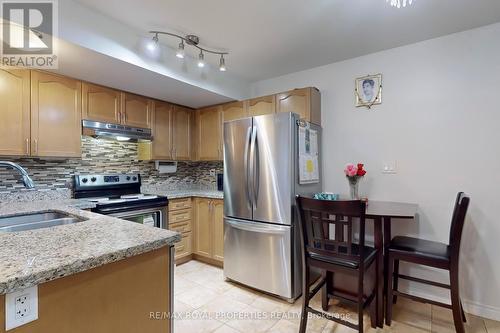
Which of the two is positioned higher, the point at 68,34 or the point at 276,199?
the point at 68,34

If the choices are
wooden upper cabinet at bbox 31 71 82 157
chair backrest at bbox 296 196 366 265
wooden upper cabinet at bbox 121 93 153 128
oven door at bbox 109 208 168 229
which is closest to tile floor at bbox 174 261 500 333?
chair backrest at bbox 296 196 366 265

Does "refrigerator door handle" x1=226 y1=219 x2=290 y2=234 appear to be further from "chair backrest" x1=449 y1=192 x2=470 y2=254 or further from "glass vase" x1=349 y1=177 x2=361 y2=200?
"chair backrest" x1=449 y1=192 x2=470 y2=254

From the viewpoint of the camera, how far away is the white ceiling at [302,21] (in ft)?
5.95

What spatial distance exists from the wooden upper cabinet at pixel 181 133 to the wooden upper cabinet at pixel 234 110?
1.94ft

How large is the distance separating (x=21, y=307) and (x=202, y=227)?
2542mm

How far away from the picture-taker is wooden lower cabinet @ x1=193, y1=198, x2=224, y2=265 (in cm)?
306

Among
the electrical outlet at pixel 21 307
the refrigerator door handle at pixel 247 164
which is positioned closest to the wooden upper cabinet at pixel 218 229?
the refrigerator door handle at pixel 247 164

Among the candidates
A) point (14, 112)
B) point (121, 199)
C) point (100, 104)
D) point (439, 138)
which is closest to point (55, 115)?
point (14, 112)

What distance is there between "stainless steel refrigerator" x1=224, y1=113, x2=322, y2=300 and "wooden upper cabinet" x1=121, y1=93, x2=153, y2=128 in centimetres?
110

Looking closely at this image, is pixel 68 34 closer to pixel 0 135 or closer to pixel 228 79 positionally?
pixel 0 135

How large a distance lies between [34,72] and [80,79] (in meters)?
0.36

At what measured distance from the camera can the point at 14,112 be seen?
7.02ft

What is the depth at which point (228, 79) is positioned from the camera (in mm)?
3100

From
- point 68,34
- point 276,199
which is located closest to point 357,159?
point 276,199
